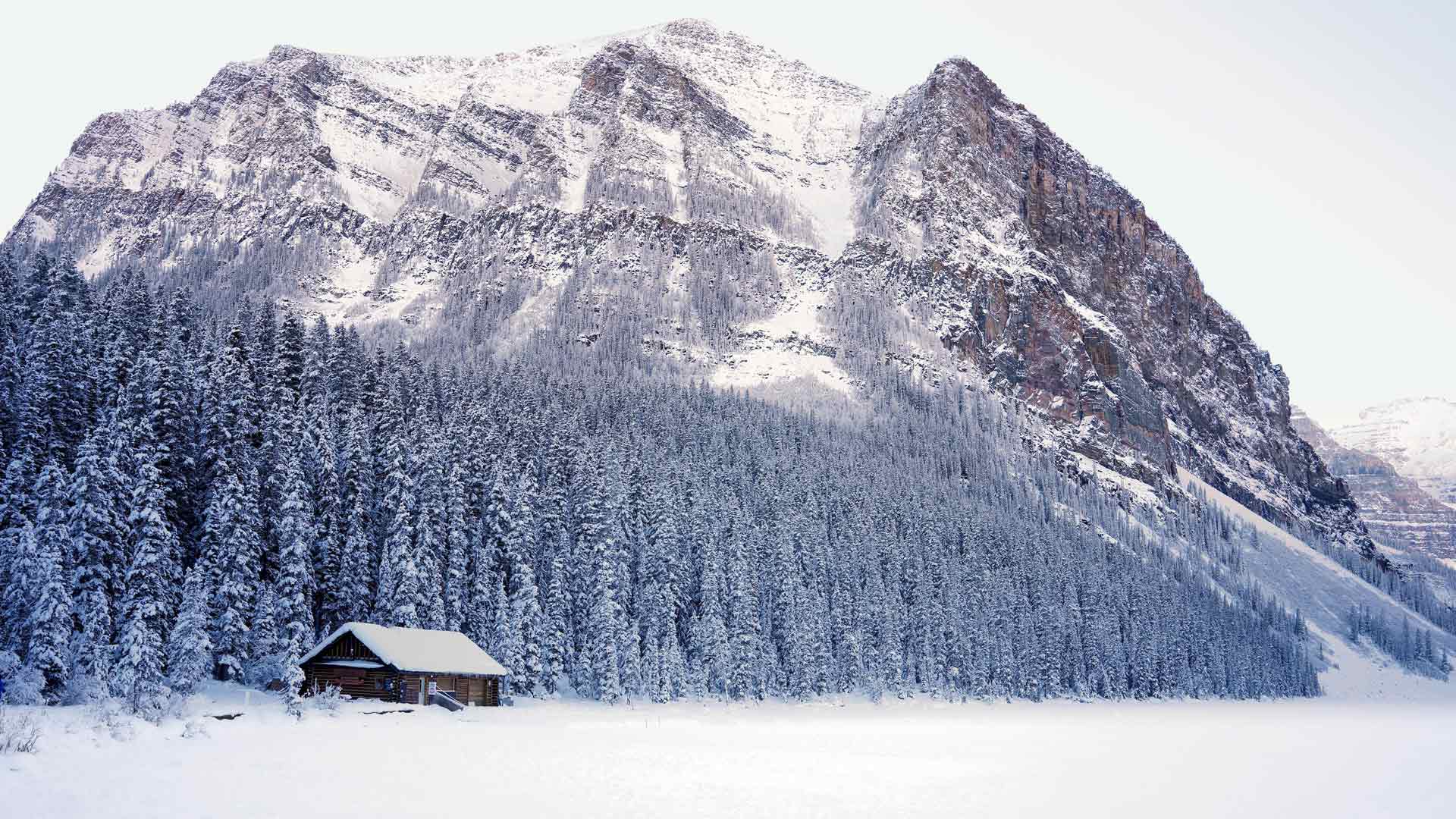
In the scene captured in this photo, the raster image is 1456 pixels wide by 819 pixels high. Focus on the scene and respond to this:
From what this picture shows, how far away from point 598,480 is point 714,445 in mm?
43452

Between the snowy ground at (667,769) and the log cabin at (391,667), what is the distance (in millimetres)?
1871

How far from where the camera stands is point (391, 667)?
46344 millimetres

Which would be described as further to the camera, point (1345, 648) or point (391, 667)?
point (1345, 648)

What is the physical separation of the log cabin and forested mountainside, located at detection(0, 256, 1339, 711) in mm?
1762

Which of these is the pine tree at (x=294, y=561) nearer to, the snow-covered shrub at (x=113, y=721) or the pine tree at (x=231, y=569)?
the pine tree at (x=231, y=569)

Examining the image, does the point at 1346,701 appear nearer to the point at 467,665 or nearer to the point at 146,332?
the point at 467,665

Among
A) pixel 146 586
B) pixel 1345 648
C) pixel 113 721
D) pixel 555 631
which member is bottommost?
pixel 1345 648

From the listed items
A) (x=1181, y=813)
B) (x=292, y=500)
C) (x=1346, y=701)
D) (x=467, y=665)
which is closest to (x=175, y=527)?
(x=292, y=500)

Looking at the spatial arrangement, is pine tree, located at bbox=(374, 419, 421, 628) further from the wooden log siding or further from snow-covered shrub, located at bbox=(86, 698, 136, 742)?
snow-covered shrub, located at bbox=(86, 698, 136, 742)

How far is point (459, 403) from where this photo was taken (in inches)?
2928

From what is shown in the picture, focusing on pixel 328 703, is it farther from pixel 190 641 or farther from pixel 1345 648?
pixel 1345 648

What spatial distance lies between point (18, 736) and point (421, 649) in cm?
2821

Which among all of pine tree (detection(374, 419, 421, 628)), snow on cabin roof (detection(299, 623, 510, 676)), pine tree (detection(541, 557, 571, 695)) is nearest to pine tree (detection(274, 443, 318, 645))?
snow on cabin roof (detection(299, 623, 510, 676))

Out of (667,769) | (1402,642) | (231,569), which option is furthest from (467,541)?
(1402,642)
